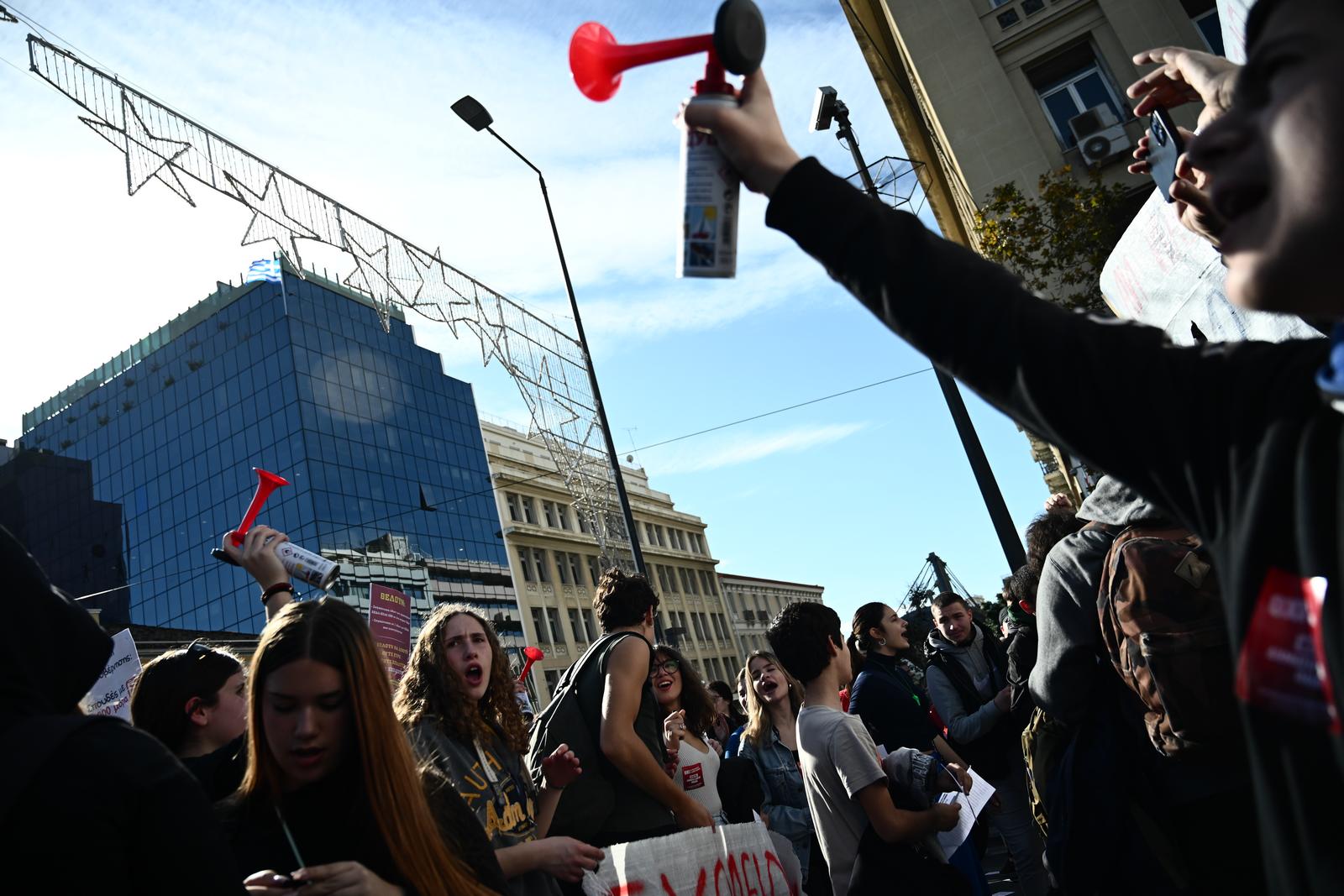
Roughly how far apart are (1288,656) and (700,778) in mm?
4487

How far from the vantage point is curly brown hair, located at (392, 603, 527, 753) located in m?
3.38

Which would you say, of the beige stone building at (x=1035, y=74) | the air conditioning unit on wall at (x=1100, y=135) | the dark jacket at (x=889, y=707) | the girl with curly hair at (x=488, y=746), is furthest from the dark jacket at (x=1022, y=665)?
the air conditioning unit on wall at (x=1100, y=135)

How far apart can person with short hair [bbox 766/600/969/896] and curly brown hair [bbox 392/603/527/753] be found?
1149 millimetres

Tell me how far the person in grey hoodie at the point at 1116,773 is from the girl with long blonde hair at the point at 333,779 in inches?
62.8

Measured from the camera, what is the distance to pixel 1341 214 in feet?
2.94

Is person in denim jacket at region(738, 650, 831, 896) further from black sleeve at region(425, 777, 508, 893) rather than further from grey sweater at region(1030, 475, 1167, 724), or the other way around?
black sleeve at region(425, 777, 508, 893)

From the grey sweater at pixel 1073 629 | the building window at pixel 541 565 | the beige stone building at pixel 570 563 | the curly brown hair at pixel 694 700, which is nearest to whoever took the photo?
the grey sweater at pixel 1073 629

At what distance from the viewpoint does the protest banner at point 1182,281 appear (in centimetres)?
311

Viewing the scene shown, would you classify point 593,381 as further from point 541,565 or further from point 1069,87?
point 541,565

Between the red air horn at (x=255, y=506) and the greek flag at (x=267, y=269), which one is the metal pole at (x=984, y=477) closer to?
the red air horn at (x=255, y=506)

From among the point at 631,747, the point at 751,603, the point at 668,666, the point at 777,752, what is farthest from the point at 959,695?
the point at 751,603

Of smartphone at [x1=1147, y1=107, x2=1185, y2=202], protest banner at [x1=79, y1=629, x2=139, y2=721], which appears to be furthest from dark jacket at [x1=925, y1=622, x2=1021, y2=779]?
protest banner at [x1=79, y1=629, x2=139, y2=721]

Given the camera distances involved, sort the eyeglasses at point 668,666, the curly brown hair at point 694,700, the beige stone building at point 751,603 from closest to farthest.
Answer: the curly brown hair at point 694,700 → the eyeglasses at point 668,666 → the beige stone building at point 751,603

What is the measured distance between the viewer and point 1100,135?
14.3 meters
